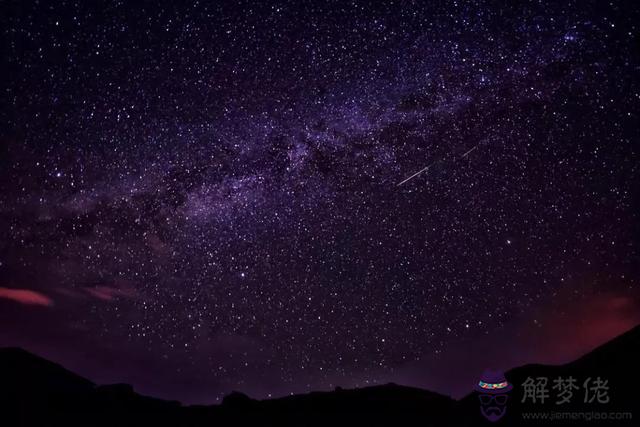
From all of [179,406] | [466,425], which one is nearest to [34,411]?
[179,406]

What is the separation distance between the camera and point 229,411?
22.0 m

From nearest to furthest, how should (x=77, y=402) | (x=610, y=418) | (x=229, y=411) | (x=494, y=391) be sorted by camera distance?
(x=494, y=391)
(x=610, y=418)
(x=77, y=402)
(x=229, y=411)

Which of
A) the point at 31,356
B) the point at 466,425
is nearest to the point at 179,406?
the point at 31,356

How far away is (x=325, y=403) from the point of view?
23.6m

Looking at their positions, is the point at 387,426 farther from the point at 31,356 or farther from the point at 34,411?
the point at 31,356

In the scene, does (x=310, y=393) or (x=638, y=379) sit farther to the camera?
(x=310, y=393)

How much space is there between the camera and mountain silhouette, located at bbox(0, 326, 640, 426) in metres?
14.2

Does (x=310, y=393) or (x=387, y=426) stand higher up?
(x=310, y=393)

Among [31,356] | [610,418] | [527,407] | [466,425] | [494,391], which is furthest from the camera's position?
[31,356]

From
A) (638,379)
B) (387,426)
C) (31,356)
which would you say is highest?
(31,356)

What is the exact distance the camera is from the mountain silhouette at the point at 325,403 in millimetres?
14195

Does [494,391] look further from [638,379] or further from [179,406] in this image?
[179,406]

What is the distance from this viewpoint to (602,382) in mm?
14008

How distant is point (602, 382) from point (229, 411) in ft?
55.7
